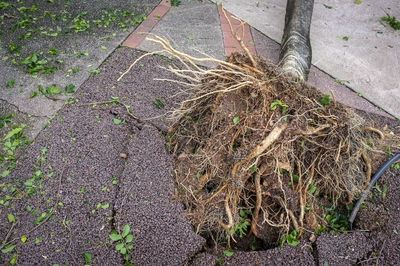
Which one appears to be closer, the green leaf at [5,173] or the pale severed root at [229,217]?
the pale severed root at [229,217]

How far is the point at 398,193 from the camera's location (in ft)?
8.22

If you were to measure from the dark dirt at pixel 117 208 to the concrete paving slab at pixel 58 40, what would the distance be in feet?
1.45

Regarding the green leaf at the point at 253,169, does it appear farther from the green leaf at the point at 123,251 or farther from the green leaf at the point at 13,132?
the green leaf at the point at 13,132

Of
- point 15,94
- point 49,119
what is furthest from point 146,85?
point 15,94

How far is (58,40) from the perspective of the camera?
3.68 m

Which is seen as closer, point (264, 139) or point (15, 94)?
point (264, 139)

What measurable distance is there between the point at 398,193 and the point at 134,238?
1.97 meters

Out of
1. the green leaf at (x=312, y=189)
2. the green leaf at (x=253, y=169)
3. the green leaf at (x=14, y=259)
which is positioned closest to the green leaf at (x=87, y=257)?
the green leaf at (x=14, y=259)

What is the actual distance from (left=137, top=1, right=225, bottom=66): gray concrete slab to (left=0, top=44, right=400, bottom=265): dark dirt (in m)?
1.25

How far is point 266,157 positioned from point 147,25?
257 centimetres

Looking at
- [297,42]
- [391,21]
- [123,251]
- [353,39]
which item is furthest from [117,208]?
[391,21]

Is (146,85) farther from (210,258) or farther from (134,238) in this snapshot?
(210,258)

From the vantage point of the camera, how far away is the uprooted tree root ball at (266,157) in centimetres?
215

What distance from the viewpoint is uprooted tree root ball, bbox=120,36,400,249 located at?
2150mm
